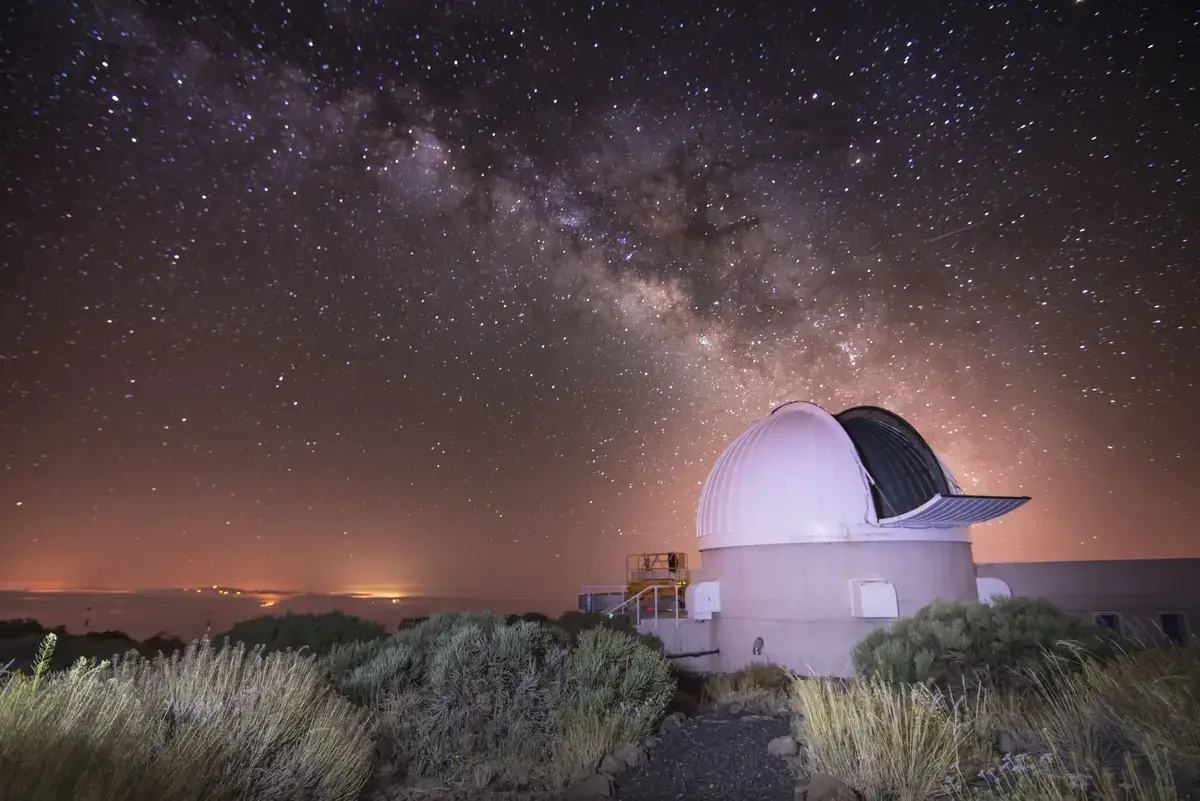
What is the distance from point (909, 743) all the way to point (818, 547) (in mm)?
9222

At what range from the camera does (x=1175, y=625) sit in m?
18.6

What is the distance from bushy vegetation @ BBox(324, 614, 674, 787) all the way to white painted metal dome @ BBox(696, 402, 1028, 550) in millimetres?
6788

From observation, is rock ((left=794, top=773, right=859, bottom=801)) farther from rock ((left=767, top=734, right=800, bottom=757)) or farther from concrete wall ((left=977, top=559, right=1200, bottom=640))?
concrete wall ((left=977, top=559, right=1200, bottom=640))

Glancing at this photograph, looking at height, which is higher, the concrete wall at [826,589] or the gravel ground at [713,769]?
the concrete wall at [826,589]

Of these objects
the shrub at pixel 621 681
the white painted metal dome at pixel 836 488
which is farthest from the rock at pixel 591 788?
the white painted metal dome at pixel 836 488

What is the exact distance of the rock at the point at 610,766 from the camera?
6023 millimetres

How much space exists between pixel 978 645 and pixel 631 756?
534 cm

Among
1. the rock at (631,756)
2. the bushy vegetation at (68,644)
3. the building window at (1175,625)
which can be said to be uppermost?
the rock at (631,756)

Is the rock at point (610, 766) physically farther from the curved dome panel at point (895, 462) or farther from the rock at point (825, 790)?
the curved dome panel at point (895, 462)

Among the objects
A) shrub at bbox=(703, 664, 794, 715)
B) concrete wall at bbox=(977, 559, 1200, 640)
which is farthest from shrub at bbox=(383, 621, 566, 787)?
concrete wall at bbox=(977, 559, 1200, 640)

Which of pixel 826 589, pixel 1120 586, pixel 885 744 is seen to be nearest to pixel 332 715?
pixel 885 744

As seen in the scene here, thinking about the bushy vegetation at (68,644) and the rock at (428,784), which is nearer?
the rock at (428,784)

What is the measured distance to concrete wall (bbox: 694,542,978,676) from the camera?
13.2m

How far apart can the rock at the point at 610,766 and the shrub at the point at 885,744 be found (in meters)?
1.75
